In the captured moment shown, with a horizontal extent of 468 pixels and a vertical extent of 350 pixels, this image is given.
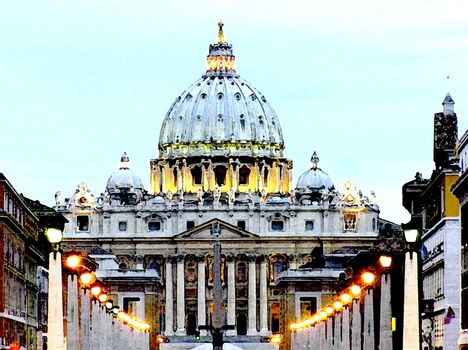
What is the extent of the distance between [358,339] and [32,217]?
32.9m

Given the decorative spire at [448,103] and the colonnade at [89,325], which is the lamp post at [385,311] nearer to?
the colonnade at [89,325]

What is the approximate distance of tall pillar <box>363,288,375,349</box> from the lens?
245 ft

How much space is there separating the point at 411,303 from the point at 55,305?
924 centimetres

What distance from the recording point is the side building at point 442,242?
3521 inches

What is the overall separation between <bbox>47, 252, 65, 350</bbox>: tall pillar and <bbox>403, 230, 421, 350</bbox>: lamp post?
29.0 ft

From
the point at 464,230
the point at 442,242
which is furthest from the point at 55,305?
the point at 442,242

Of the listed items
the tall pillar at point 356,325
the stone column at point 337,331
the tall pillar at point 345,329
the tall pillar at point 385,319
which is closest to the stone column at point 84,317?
the tall pillar at point 356,325

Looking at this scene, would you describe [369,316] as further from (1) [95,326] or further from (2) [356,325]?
(1) [95,326]

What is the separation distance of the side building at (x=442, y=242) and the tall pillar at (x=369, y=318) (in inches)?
254

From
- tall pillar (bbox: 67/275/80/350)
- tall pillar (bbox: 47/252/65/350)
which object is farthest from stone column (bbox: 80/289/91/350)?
tall pillar (bbox: 47/252/65/350)

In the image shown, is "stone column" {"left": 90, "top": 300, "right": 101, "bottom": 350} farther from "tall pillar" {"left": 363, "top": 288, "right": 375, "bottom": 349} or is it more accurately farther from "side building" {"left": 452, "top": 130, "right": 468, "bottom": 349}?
"side building" {"left": 452, "top": 130, "right": 468, "bottom": 349}

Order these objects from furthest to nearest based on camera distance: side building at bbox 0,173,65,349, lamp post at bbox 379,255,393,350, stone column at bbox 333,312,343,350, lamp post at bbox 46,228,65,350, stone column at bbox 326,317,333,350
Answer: stone column at bbox 326,317,333,350 < stone column at bbox 333,312,343,350 < side building at bbox 0,173,65,349 < lamp post at bbox 379,255,393,350 < lamp post at bbox 46,228,65,350

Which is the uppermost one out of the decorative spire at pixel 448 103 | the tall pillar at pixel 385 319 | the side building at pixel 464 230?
the decorative spire at pixel 448 103

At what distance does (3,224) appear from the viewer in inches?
3676
